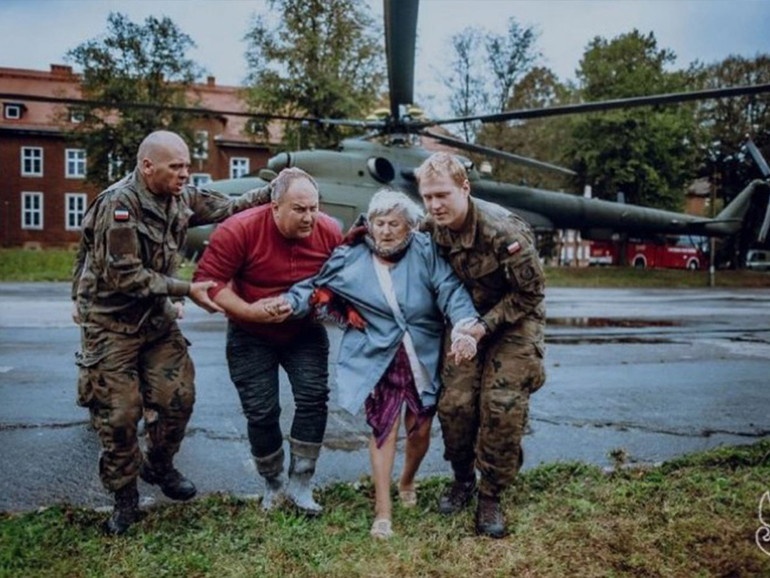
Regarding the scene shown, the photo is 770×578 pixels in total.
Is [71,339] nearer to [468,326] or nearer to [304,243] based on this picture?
[304,243]

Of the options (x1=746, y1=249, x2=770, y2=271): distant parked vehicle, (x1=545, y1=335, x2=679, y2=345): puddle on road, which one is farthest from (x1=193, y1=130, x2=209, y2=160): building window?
(x1=545, y1=335, x2=679, y2=345): puddle on road

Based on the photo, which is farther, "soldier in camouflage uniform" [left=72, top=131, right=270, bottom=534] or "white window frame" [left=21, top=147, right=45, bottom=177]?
"white window frame" [left=21, top=147, right=45, bottom=177]

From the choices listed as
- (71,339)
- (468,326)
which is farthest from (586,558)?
(71,339)

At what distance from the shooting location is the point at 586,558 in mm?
3176

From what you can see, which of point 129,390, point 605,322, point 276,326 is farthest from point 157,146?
point 605,322

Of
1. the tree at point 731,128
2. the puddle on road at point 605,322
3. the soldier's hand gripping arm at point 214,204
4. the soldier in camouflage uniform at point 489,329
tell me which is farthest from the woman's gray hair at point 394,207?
the tree at point 731,128

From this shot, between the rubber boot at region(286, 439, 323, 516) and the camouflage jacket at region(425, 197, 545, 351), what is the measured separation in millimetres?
1162

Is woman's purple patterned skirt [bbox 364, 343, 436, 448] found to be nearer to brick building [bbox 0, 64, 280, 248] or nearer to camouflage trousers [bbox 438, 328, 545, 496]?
camouflage trousers [bbox 438, 328, 545, 496]

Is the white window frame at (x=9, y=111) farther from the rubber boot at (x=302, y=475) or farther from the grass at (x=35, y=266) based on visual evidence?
the rubber boot at (x=302, y=475)

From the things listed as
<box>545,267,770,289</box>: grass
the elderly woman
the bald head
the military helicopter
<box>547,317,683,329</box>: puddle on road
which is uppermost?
the military helicopter

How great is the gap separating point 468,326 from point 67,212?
173 ft

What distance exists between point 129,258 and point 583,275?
3371 centimetres

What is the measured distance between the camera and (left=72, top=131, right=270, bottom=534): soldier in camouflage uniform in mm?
3654

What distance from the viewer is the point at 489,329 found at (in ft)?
12.0
